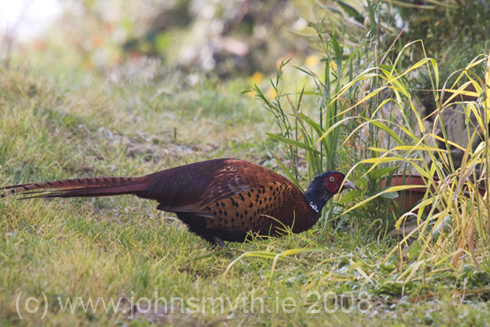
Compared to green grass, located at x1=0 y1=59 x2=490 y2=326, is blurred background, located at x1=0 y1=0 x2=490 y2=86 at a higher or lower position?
higher

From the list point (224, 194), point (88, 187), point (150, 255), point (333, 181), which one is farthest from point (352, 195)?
point (88, 187)

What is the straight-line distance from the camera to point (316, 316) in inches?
85.3

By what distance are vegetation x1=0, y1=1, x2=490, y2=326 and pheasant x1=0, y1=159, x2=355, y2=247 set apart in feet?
0.38

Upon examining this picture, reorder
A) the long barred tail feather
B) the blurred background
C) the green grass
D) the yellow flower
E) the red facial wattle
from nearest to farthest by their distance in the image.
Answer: the green grass → the long barred tail feather → the red facial wattle → the yellow flower → the blurred background

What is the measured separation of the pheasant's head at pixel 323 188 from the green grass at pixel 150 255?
8.2 inches

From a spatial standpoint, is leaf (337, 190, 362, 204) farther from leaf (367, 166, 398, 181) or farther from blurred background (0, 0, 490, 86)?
blurred background (0, 0, 490, 86)

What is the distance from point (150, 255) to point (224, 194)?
512mm

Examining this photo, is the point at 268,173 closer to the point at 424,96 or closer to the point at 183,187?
the point at 183,187

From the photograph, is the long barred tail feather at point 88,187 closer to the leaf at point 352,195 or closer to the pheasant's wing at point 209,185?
the pheasant's wing at point 209,185

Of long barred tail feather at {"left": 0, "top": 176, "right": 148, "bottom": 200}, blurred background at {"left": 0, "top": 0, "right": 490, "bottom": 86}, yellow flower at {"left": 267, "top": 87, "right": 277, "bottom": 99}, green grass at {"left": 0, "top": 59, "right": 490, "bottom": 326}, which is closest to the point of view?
green grass at {"left": 0, "top": 59, "right": 490, "bottom": 326}

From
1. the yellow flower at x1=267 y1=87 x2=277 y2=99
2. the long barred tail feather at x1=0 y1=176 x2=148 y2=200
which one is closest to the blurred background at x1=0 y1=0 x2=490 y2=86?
the yellow flower at x1=267 y1=87 x2=277 y2=99

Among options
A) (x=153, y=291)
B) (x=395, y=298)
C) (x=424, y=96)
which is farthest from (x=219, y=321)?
(x=424, y=96)

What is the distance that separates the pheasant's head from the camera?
9.88 ft

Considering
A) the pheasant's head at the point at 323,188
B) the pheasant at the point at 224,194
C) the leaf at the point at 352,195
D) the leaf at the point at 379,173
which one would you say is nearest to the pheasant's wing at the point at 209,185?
the pheasant at the point at 224,194
